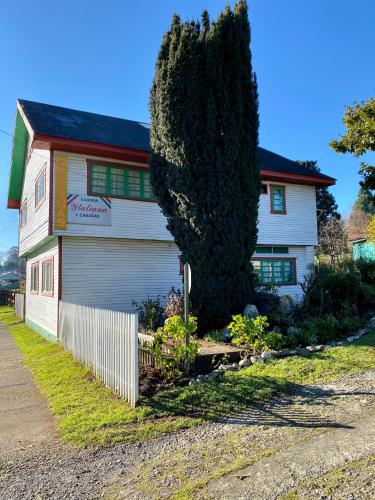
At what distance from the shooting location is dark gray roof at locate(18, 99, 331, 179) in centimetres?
1214

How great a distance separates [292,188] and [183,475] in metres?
14.8

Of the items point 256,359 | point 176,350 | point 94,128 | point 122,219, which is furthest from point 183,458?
point 94,128

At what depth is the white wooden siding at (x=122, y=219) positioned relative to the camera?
11.9 m

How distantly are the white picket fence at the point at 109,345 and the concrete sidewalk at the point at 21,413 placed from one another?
3.50 ft

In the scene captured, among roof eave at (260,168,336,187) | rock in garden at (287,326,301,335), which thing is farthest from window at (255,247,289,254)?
rock in garden at (287,326,301,335)

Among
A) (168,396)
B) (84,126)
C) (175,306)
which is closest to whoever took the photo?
(168,396)

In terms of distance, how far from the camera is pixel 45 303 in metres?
13.9

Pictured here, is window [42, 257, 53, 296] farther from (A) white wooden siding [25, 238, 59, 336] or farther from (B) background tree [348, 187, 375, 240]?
(B) background tree [348, 187, 375, 240]

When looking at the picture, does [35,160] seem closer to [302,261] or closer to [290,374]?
[302,261]

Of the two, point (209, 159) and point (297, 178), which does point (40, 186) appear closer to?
point (209, 159)

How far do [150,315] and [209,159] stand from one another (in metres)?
4.67

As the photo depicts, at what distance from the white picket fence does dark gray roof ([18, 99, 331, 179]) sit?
573cm

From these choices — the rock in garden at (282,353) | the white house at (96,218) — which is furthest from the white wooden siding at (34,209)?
the rock in garden at (282,353)

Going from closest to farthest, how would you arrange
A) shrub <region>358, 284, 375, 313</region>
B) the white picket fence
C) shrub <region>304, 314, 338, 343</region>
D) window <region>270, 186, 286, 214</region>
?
1. the white picket fence
2. shrub <region>304, 314, 338, 343</region>
3. shrub <region>358, 284, 375, 313</region>
4. window <region>270, 186, 286, 214</region>
